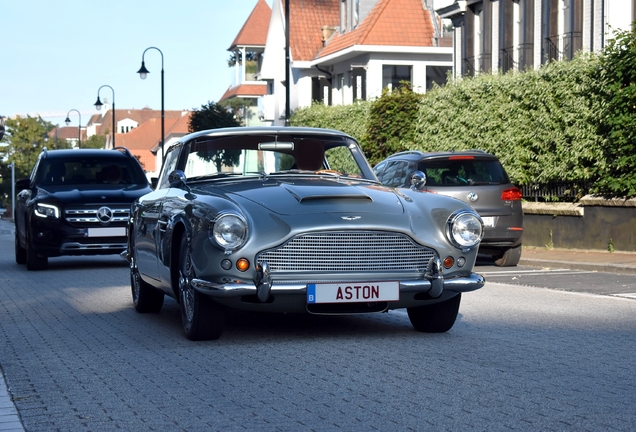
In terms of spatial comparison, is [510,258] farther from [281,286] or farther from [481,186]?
[281,286]

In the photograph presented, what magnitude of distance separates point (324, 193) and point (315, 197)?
144mm

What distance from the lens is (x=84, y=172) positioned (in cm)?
1758

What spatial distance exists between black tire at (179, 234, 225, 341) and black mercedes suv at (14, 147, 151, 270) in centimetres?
831

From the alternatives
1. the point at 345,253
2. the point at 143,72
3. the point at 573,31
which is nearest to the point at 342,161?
the point at 345,253

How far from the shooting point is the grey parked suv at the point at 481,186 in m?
17.2

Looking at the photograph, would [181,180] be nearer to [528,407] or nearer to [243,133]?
[243,133]

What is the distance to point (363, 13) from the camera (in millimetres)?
49375

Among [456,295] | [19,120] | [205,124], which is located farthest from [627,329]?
[19,120]

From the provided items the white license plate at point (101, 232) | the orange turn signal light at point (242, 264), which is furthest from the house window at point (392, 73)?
the orange turn signal light at point (242, 264)

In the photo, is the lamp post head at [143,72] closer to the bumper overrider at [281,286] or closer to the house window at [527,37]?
the house window at [527,37]

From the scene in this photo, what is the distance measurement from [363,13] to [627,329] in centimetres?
4149

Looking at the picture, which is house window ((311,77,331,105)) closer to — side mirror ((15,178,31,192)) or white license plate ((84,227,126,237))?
side mirror ((15,178,31,192))

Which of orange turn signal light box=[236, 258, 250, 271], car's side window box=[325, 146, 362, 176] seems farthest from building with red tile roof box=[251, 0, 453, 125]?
orange turn signal light box=[236, 258, 250, 271]

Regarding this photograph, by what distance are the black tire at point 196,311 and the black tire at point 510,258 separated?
33.8ft
